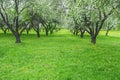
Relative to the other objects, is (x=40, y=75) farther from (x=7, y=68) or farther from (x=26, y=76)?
(x=7, y=68)

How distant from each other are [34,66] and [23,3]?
67.3ft

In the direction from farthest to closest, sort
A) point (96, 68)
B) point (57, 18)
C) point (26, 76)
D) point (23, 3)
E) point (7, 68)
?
point (57, 18), point (23, 3), point (7, 68), point (96, 68), point (26, 76)

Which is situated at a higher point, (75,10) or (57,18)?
(75,10)

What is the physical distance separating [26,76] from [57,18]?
47.6 m

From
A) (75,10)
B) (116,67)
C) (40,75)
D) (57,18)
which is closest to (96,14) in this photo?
(75,10)

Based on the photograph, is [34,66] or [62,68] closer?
[62,68]

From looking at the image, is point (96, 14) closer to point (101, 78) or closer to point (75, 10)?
point (75, 10)

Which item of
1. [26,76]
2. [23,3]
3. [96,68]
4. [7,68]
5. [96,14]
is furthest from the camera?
[23,3]

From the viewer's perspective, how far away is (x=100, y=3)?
59.3 ft

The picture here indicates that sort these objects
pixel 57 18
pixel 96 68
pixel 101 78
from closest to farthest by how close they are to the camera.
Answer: pixel 101 78
pixel 96 68
pixel 57 18

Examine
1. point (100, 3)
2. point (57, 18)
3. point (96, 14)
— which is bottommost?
point (57, 18)

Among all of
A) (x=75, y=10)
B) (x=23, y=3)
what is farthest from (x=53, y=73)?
(x=23, y=3)

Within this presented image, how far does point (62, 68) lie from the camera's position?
64.0 ft

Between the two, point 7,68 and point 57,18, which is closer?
point 7,68
